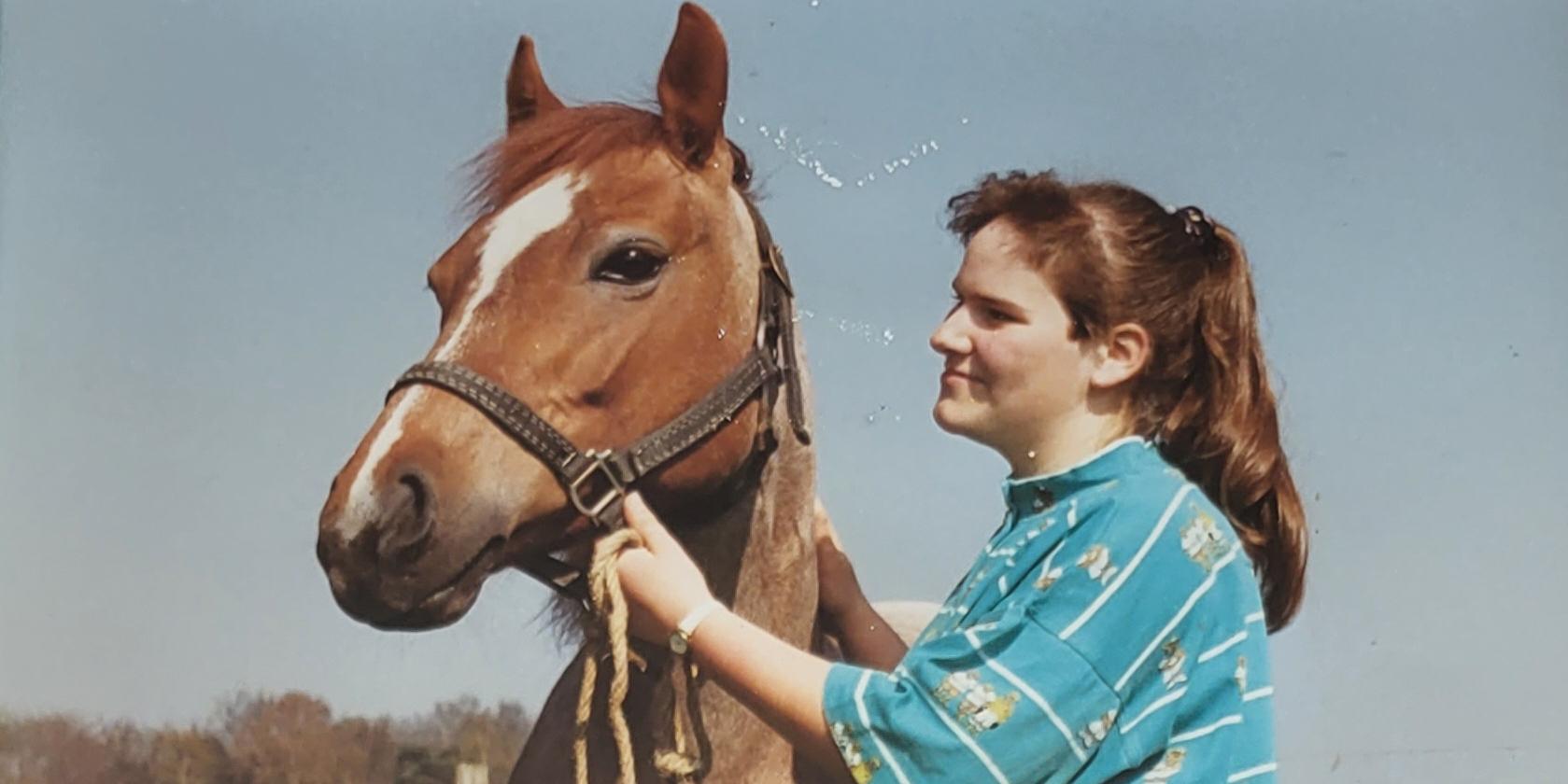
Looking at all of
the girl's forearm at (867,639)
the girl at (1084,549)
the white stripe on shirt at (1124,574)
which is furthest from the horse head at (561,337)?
the white stripe on shirt at (1124,574)

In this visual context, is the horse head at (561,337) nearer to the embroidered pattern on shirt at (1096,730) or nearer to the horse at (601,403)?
the horse at (601,403)

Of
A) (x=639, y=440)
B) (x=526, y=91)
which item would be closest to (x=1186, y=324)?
(x=639, y=440)

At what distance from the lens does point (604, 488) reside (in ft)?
4.03

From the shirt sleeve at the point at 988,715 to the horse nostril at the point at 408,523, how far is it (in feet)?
1.26

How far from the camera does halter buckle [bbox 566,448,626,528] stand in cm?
121

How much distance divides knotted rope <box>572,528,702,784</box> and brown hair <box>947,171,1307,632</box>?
42 centimetres

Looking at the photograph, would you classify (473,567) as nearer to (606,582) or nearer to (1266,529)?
(606,582)

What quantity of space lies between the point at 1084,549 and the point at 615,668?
1.31ft

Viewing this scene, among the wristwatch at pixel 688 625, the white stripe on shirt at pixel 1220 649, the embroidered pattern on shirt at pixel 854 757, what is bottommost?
the embroidered pattern on shirt at pixel 854 757

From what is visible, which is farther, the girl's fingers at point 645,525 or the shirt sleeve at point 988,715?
the girl's fingers at point 645,525

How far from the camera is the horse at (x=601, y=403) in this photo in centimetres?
115

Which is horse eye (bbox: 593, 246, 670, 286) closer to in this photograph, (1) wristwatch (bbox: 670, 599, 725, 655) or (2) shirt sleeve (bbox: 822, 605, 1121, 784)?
(1) wristwatch (bbox: 670, 599, 725, 655)

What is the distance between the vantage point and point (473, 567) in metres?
1.17

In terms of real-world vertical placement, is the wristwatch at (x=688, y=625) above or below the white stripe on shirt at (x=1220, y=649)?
above
